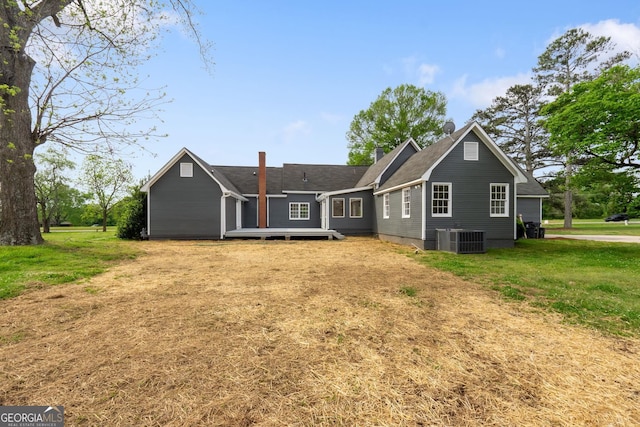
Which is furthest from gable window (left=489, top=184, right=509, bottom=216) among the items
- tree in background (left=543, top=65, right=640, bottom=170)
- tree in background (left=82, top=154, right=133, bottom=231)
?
tree in background (left=82, top=154, right=133, bottom=231)

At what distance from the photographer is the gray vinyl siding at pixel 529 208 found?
859 inches

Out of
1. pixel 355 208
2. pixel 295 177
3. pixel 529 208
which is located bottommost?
pixel 529 208

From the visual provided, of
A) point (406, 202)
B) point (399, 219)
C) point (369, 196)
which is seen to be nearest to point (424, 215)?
point (406, 202)

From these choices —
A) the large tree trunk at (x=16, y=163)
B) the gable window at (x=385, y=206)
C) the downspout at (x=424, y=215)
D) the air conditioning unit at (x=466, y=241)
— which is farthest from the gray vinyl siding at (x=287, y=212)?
the large tree trunk at (x=16, y=163)

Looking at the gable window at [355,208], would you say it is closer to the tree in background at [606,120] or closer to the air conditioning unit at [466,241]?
the air conditioning unit at [466,241]

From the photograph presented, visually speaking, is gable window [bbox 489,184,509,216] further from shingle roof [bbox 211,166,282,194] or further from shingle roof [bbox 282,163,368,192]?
shingle roof [bbox 211,166,282,194]

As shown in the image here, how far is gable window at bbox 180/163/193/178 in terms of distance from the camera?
60.1ft

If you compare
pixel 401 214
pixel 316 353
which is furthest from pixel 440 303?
pixel 401 214

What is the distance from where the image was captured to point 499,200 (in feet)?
46.1

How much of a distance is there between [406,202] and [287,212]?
12194mm

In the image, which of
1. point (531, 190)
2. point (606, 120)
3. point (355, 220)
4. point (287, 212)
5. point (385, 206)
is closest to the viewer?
point (606, 120)

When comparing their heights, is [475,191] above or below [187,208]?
above

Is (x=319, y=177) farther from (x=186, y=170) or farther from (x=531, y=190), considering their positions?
(x=531, y=190)

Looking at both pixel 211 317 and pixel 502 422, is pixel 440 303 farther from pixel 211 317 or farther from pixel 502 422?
pixel 211 317
